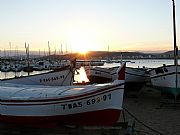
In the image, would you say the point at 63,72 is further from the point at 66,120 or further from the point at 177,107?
the point at 177,107

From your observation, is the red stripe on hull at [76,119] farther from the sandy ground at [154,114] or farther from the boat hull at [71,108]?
the sandy ground at [154,114]

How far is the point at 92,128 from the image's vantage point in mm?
9945

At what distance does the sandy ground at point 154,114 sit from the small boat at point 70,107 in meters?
1.48

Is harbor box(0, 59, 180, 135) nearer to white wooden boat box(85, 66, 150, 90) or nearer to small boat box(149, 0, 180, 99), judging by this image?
small boat box(149, 0, 180, 99)

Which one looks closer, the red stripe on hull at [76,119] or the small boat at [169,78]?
the red stripe on hull at [76,119]

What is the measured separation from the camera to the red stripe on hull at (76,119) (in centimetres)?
992

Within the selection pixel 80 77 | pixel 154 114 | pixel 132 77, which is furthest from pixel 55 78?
pixel 80 77

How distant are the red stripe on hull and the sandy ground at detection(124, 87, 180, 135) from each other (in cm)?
118

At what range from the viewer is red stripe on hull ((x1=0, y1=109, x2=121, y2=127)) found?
9.92m

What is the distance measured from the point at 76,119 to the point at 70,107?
532 millimetres

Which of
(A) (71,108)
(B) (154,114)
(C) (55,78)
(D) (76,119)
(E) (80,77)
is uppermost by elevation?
(C) (55,78)

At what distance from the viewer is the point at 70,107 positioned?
9.77 metres

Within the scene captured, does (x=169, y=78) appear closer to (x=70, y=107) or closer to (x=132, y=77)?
(x=132, y=77)

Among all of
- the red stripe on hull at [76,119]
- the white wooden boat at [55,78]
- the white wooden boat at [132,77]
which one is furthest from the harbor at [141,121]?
the white wooden boat at [55,78]
